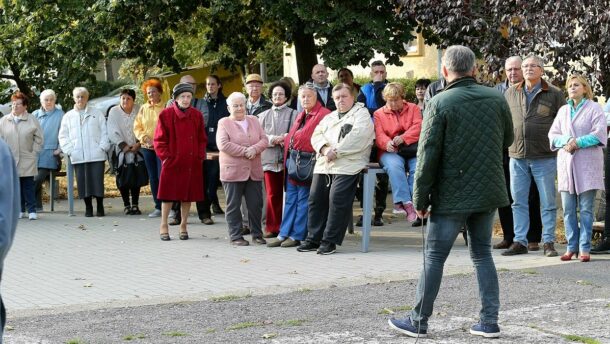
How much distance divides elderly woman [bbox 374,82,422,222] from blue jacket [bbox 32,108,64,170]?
239 inches

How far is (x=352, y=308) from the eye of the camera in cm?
864

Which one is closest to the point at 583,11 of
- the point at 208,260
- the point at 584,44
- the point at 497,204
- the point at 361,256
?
the point at 584,44


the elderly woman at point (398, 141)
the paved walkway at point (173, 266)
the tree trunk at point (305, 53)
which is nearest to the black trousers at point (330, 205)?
the paved walkway at point (173, 266)

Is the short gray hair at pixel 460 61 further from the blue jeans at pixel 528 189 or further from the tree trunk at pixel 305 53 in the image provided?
the tree trunk at pixel 305 53

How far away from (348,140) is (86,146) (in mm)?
5683

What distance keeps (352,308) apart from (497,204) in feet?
5.48

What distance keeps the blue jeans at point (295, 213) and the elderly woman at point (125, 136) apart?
170 inches

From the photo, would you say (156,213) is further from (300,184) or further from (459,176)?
(459,176)

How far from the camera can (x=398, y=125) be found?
12.5m

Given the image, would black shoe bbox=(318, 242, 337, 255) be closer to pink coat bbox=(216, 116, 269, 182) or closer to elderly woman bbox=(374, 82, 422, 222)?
elderly woman bbox=(374, 82, 422, 222)

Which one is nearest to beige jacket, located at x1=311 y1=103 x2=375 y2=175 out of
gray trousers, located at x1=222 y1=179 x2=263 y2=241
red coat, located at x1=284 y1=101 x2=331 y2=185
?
red coat, located at x1=284 y1=101 x2=331 y2=185

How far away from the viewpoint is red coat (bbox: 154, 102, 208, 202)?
43.4 ft

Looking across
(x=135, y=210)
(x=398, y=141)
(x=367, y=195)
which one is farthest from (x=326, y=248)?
(x=135, y=210)

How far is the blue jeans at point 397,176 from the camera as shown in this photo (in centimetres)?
1218
